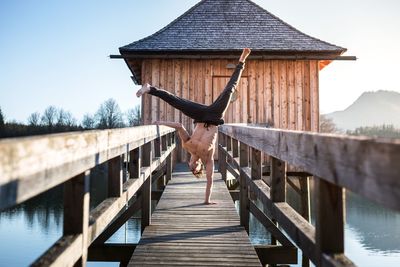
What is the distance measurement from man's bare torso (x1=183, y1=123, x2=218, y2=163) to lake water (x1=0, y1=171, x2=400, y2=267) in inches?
738

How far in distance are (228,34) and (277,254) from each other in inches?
473

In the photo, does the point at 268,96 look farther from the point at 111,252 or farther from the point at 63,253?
the point at 63,253

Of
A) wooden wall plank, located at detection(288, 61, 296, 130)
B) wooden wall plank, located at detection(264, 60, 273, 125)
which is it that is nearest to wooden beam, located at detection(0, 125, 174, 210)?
wooden wall plank, located at detection(264, 60, 273, 125)

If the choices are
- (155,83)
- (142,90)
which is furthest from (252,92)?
(142,90)

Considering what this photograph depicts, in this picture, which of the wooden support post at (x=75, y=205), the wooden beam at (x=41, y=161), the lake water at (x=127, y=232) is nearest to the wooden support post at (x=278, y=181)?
the wooden beam at (x=41, y=161)

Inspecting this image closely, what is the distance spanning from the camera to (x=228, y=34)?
15258mm

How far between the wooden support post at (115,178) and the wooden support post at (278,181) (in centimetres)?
130

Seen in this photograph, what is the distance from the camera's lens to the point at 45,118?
9638 centimetres

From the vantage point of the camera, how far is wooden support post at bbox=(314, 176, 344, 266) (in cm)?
173

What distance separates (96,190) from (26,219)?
6982 millimetres

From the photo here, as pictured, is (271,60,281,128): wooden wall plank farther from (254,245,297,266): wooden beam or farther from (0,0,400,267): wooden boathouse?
(254,245,297,266): wooden beam

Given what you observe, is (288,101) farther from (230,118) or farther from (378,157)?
(378,157)

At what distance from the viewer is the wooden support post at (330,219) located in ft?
5.68

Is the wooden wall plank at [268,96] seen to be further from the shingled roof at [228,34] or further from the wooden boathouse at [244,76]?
the shingled roof at [228,34]
